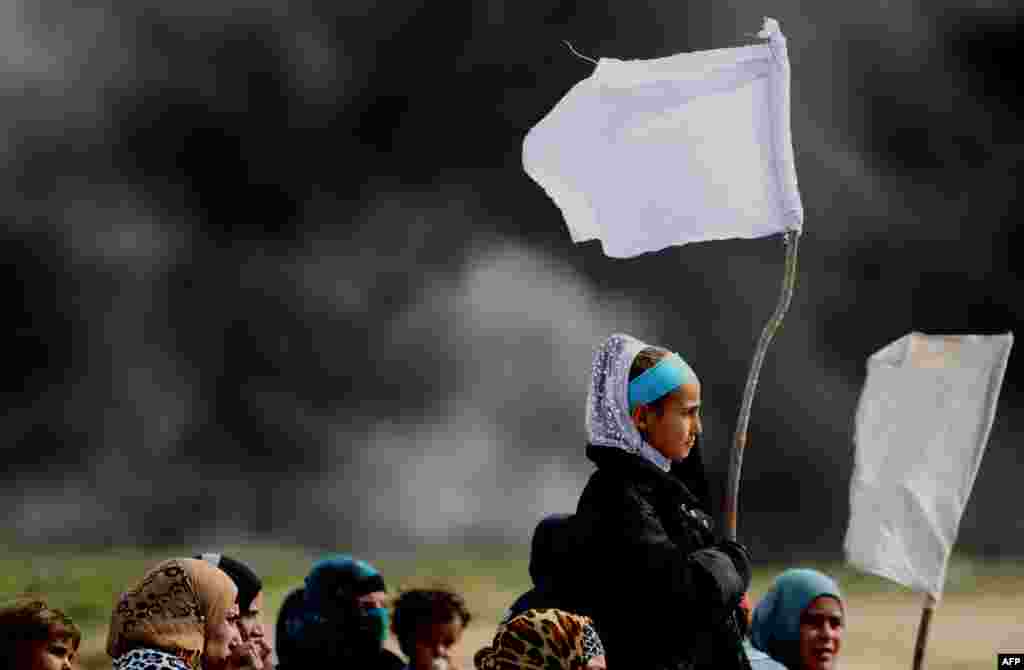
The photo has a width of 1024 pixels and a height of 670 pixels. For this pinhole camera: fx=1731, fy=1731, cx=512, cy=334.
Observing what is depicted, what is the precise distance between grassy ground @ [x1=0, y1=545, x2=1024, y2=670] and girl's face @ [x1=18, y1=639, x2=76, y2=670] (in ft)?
12.2

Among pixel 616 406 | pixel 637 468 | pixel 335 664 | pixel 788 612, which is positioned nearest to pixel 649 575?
pixel 637 468

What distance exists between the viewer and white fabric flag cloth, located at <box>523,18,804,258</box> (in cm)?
353

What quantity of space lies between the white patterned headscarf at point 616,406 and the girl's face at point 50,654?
1062 millimetres

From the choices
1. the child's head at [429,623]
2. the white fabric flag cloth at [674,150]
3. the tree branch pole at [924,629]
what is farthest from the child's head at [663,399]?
the child's head at [429,623]

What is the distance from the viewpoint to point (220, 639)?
2.72m

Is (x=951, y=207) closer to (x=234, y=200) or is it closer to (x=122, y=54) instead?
(x=234, y=200)

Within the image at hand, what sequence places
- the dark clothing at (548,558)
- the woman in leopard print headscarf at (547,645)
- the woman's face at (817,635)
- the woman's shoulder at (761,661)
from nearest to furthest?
the woman in leopard print headscarf at (547,645) → the dark clothing at (548,558) → the woman's shoulder at (761,661) → the woman's face at (817,635)

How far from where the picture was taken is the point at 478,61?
944 centimetres

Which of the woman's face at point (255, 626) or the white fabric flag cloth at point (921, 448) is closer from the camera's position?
the woman's face at point (255, 626)

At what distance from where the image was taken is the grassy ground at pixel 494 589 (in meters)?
7.29

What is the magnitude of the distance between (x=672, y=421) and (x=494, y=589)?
17.2ft

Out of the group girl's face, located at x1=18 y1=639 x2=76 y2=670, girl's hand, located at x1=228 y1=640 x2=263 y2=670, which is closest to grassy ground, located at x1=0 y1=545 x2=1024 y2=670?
girl's hand, located at x1=228 y1=640 x2=263 y2=670

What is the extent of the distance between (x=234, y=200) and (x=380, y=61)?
3.76ft

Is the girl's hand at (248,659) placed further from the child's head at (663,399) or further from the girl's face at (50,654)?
the child's head at (663,399)
